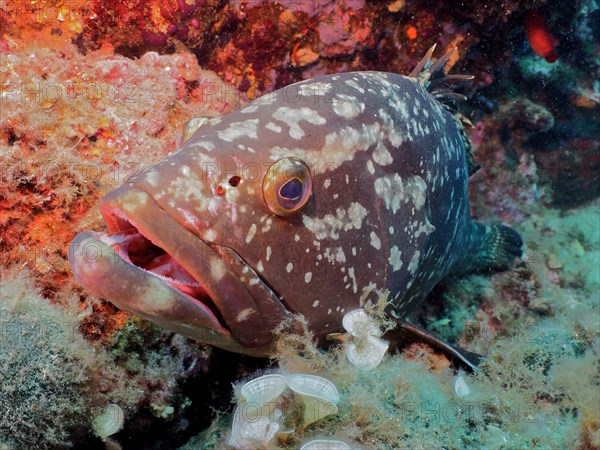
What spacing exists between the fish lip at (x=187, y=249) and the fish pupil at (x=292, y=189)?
0.57 m

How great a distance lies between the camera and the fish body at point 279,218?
2.41 meters

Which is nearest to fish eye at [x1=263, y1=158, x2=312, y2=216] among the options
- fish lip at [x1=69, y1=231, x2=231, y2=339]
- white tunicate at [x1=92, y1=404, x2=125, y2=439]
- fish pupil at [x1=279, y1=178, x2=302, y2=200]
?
fish pupil at [x1=279, y1=178, x2=302, y2=200]

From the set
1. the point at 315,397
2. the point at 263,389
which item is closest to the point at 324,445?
the point at 315,397

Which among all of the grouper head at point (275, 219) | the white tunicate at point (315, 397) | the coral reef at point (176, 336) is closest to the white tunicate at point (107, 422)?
the coral reef at point (176, 336)

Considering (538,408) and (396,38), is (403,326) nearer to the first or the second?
(538,408)

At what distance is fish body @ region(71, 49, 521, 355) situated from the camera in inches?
95.0

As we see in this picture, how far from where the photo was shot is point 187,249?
2.42 m

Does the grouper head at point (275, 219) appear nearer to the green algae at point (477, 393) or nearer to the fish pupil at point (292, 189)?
the fish pupil at point (292, 189)

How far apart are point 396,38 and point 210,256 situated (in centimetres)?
488

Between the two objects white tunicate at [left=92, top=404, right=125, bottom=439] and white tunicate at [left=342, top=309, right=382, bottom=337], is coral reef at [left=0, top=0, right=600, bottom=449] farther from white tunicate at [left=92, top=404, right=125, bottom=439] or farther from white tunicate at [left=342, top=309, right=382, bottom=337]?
white tunicate at [left=342, top=309, right=382, bottom=337]

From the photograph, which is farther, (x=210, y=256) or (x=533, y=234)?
(x=533, y=234)

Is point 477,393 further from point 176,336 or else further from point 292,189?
point 176,336

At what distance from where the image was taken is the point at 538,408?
3408mm

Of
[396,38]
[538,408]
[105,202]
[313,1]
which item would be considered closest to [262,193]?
[105,202]
